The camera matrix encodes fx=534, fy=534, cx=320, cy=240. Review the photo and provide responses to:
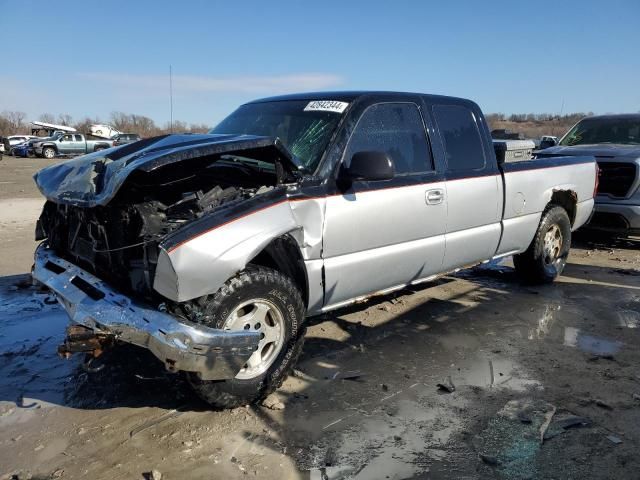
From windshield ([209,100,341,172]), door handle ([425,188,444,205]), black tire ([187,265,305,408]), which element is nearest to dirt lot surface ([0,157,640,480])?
black tire ([187,265,305,408])

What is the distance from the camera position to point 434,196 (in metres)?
4.32

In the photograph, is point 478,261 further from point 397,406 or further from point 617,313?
point 397,406

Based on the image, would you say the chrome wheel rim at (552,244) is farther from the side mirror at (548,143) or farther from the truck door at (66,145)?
the truck door at (66,145)

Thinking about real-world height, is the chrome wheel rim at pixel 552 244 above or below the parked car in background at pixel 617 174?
below

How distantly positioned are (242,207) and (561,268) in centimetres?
469

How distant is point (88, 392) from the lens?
352 centimetres

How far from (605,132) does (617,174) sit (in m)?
1.62

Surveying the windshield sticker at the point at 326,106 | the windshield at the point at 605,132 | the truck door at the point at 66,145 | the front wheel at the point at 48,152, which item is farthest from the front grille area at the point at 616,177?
the front wheel at the point at 48,152

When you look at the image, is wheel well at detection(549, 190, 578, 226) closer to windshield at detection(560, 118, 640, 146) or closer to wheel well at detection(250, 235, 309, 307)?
windshield at detection(560, 118, 640, 146)

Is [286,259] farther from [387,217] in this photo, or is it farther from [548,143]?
[548,143]

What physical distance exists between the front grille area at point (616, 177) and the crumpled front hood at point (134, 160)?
6.19 meters

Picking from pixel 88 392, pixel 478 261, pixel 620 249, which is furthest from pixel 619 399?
pixel 620 249

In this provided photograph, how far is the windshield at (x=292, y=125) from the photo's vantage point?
3.79 metres

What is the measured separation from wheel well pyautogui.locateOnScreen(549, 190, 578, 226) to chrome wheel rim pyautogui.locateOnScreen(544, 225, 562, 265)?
0.32 metres
